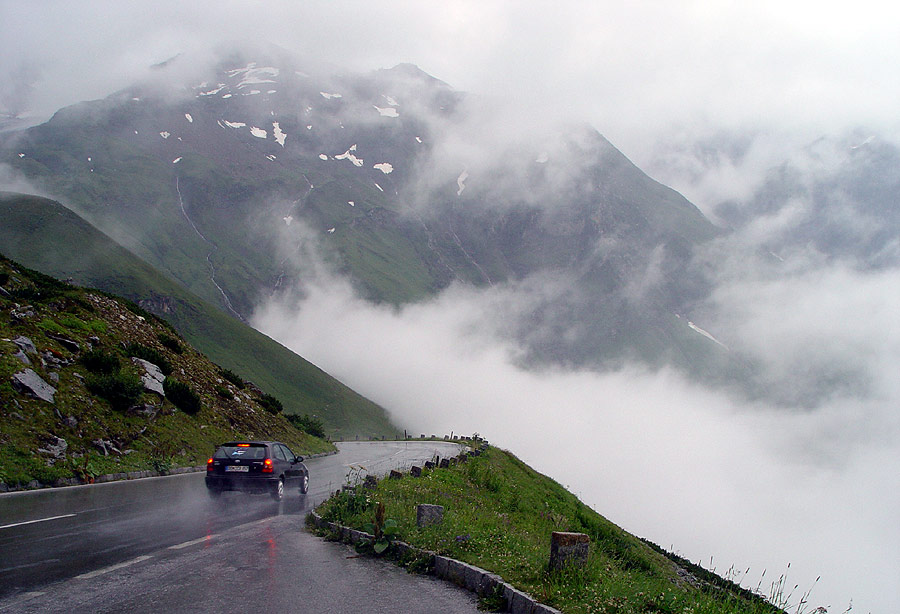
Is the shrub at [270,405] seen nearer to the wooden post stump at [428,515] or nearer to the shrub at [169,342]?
the shrub at [169,342]

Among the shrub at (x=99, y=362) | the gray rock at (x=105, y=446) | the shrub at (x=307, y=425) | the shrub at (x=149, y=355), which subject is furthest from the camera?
the shrub at (x=307, y=425)

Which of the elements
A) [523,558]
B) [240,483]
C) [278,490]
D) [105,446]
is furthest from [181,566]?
[105,446]

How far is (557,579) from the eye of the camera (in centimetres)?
846

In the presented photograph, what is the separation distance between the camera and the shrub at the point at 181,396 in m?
31.5

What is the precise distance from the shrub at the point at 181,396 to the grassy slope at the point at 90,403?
0.44 m

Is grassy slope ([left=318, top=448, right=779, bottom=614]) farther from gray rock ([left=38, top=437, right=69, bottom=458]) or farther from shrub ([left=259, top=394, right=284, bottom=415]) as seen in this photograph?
shrub ([left=259, top=394, right=284, bottom=415])

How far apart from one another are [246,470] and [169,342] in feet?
73.8

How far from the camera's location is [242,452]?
1919 centimetres

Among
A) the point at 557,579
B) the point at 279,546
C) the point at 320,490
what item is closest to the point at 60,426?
the point at 320,490

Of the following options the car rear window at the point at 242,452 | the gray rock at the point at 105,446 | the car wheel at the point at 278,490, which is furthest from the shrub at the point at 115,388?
the car wheel at the point at 278,490

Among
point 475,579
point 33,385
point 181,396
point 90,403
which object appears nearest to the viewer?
point 475,579

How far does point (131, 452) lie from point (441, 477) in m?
12.1

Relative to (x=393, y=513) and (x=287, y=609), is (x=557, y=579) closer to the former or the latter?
(x=287, y=609)

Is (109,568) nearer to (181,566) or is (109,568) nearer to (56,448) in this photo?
(181,566)
